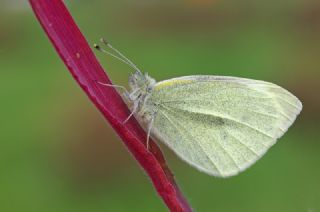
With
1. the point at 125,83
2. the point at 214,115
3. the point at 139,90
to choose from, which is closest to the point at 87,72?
the point at 139,90

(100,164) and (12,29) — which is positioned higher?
(12,29)

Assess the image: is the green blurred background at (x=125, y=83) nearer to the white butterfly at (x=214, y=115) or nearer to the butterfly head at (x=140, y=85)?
the white butterfly at (x=214, y=115)

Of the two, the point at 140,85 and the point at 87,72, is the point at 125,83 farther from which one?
the point at 87,72

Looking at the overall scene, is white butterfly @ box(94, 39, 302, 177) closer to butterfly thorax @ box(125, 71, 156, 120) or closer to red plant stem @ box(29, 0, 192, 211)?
butterfly thorax @ box(125, 71, 156, 120)

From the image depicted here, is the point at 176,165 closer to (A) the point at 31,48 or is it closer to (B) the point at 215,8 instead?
(A) the point at 31,48

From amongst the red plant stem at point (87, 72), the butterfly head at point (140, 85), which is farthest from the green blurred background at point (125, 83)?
the red plant stem at point (87, 72)

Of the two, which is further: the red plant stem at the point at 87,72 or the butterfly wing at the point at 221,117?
the butterfly wing at the point at 221,117

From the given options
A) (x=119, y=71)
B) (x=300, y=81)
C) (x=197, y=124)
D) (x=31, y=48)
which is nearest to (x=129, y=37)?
(x=31, y=48)
